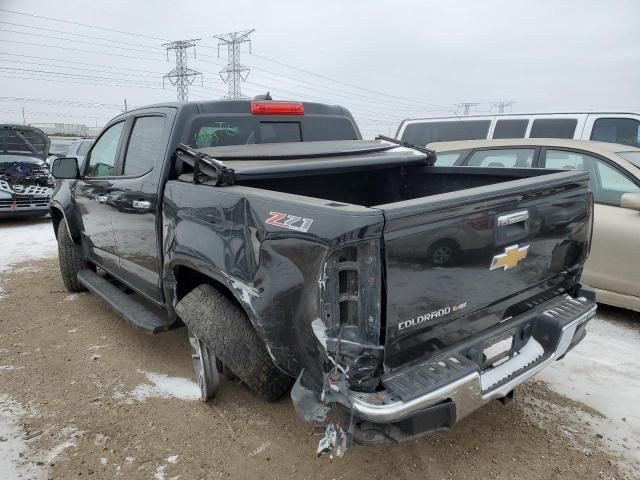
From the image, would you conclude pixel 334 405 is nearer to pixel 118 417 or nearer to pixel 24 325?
pixel 118 417

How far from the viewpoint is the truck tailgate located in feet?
6.26

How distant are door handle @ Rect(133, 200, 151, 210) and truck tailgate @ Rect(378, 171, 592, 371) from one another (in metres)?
2.00

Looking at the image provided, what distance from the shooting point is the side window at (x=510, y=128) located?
27.1 ft

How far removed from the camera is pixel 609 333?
Answer: 4098 mm

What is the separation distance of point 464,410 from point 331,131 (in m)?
2.75

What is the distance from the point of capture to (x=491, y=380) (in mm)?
2168

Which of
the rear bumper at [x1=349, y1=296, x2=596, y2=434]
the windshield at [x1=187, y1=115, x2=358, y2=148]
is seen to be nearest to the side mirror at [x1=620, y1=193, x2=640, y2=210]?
the rear bumper at [x1=349, y1=296, x2=596, y2=434]

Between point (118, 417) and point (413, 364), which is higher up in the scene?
point (413, 364)

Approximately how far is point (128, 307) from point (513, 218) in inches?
115

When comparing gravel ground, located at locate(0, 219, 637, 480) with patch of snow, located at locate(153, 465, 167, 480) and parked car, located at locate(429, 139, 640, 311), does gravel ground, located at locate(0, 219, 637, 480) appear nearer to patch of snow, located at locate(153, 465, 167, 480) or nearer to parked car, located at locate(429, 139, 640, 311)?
patch of snow, located at locate(153, 465, 167, 480)

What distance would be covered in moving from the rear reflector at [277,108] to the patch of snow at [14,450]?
8.66 ft

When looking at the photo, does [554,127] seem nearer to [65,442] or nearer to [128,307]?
[128,307]

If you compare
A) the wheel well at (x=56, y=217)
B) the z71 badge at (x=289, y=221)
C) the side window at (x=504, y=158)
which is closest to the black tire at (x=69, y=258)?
the wheel well at (x=56, y=217)

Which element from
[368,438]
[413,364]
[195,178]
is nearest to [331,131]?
[195,178]
